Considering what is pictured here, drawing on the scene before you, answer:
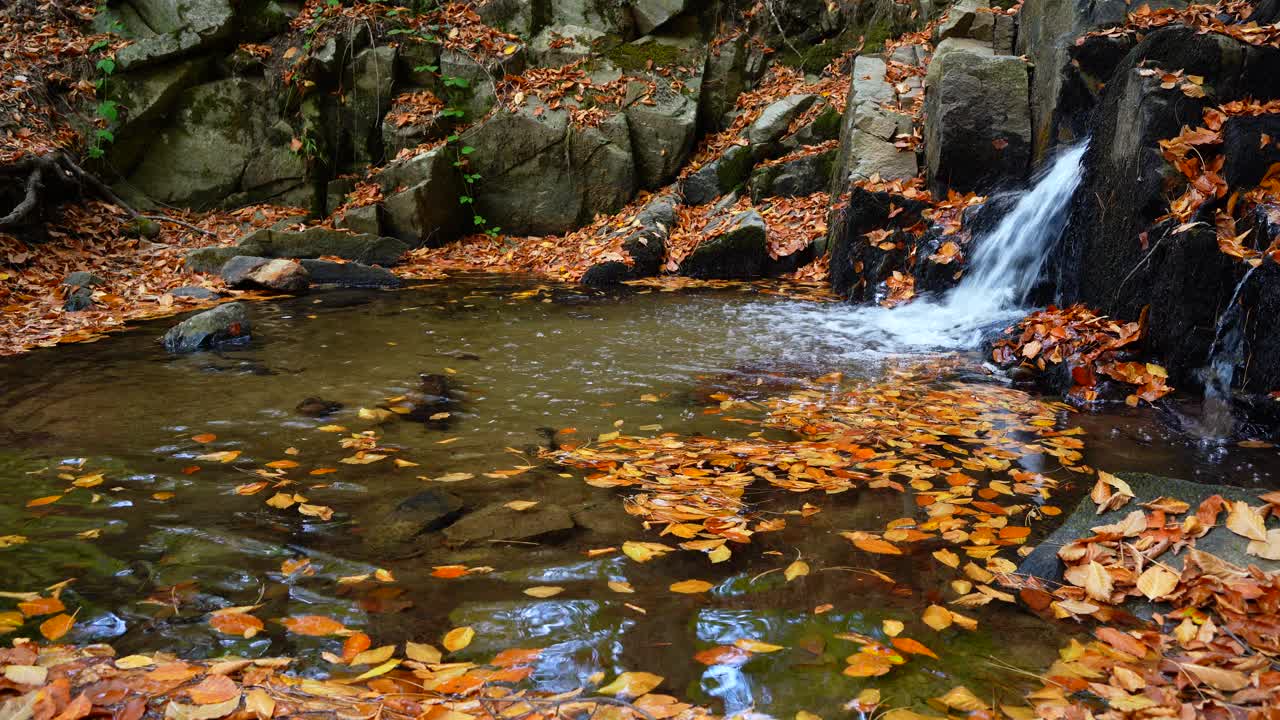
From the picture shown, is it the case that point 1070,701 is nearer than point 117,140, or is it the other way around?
point 1070,701

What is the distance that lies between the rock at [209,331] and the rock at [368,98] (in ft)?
23.3

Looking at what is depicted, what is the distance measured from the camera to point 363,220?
1152cm

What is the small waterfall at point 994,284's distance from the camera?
6477 mm

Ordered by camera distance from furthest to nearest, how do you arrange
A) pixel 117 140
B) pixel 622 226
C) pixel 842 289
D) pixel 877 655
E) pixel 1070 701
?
pixel 117 140
pixel 622 226
pixel 842 289
pixel 877 655
pixel 1070 701

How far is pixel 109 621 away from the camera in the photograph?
2.29m

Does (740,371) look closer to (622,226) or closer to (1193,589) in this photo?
→ (1193,589)

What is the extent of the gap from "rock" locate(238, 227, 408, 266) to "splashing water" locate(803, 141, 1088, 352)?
6.84 m

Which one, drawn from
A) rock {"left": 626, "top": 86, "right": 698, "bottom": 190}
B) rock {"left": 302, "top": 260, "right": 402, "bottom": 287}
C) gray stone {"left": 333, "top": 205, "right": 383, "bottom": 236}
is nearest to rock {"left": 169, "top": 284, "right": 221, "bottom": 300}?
rock {"left": 302, "top": 260, "right": 402, "bottom": 287}

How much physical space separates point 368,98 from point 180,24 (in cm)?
314

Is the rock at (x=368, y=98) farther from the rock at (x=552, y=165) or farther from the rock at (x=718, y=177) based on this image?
the rock at (x=718, y=177)

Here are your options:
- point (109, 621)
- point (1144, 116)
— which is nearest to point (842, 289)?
point (1144, 116)

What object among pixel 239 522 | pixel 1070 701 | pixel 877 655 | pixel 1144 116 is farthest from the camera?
pixel 1144 116

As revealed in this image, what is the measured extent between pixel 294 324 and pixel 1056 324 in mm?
6638

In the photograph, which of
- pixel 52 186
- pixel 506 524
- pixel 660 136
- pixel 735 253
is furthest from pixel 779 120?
pixel 52 186
